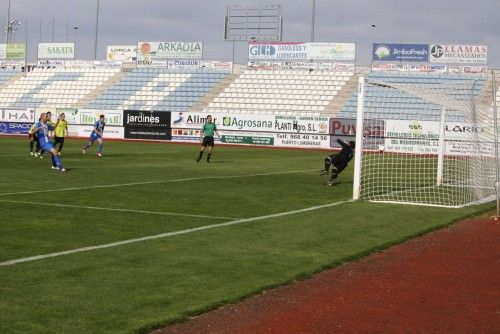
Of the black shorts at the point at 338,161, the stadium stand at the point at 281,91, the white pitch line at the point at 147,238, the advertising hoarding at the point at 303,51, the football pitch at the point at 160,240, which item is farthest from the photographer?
the advertising hoarding at the point at 303,51

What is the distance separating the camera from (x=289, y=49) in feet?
231

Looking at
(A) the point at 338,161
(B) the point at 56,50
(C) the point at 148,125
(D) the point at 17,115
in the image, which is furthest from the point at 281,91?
(A) the point at 338,161

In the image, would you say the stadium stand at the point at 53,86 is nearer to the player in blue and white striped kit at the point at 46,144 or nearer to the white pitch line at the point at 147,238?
the player in blue and white striped kit at the point at 46,144

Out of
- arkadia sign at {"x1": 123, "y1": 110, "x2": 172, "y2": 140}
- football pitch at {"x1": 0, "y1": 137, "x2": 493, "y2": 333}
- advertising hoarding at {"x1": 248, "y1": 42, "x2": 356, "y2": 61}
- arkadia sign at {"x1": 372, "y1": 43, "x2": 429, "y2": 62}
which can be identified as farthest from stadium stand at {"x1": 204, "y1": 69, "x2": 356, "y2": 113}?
football pitch at {"x1": 0, "y1": 137, "x2": 493, "y2": 333}

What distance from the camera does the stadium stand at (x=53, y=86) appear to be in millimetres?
71062

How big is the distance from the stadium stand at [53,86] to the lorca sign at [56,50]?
6.85 m

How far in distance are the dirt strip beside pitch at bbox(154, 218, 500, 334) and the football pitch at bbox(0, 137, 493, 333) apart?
0.31 metres

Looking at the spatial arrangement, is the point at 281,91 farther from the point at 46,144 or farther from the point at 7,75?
the point at 46,144

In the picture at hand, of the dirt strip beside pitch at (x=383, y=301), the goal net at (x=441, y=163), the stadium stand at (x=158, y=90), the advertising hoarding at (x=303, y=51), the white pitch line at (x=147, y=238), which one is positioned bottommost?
the dirt strip beside pitch at (x=383, y=301)

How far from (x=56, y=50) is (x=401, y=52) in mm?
35223

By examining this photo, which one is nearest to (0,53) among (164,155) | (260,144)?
(260,144)

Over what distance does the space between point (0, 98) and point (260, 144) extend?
29.4m

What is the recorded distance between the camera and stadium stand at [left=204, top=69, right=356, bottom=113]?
62188mm

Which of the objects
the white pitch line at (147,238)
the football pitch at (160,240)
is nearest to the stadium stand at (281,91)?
the football pitch at (160,240)
